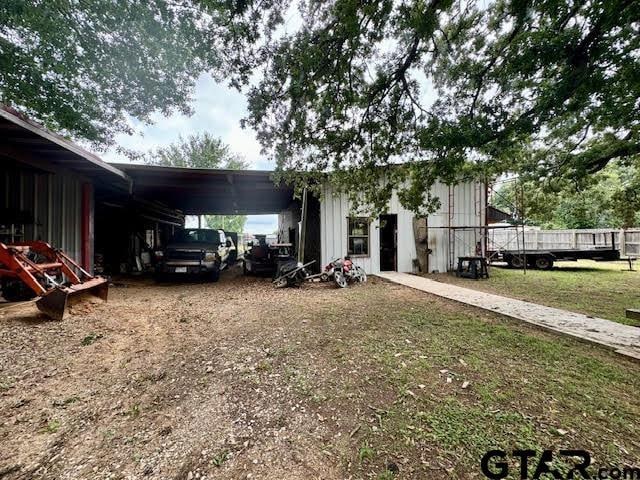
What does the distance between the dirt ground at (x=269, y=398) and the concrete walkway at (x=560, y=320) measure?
350 mm

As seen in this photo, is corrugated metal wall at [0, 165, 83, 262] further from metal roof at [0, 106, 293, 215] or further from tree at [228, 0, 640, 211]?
tree at [228, 0, 640, 211]

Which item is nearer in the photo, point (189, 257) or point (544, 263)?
point (189, 257)

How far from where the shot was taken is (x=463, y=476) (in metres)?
1.47

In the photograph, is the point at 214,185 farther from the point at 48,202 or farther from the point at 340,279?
the point at 340,279

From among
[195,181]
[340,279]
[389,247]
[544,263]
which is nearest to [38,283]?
[195,181]

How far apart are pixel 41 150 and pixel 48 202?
4.71 ft

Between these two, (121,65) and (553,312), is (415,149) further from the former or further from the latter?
(121,65)

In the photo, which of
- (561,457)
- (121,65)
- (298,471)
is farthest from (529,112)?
(121,65)

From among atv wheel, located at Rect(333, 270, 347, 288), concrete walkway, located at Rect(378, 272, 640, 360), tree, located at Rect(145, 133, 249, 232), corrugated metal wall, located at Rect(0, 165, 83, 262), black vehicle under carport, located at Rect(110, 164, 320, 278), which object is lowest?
concrete walkway, located at Rect(378, 272, 640, 360)

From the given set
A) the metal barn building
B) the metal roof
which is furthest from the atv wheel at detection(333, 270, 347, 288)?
the metal roof

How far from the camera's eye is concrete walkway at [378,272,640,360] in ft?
10.8

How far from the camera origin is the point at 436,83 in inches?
210

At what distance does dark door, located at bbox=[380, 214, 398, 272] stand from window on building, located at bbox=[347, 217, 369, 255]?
103cm

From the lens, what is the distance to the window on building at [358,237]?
9531 mm
